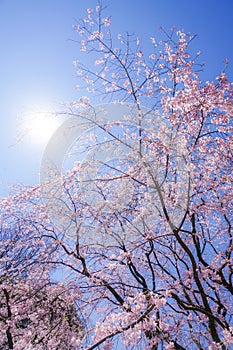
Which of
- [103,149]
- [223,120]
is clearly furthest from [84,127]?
[223,120]

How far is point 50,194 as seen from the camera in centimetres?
728

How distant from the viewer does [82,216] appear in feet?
24.3

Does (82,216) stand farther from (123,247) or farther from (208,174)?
(208,174)

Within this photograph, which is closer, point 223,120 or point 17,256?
point 223,120

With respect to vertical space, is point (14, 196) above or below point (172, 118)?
above

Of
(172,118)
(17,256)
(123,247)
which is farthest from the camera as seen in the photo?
(17,256)

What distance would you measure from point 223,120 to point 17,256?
1091 cm

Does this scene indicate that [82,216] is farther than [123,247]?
Yes

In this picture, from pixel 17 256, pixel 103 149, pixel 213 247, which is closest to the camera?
pixel 103 149

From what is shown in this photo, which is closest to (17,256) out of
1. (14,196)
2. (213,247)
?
(14,196)

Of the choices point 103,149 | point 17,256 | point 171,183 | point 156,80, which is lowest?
point 171,183

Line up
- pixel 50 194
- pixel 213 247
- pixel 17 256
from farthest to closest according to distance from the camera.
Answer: pixel 17 256, pixel 213 247, pixel 50 194

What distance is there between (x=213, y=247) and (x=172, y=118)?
162 inches

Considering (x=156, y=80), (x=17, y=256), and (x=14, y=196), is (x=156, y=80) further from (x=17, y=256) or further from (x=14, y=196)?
(x=17, y=256)
